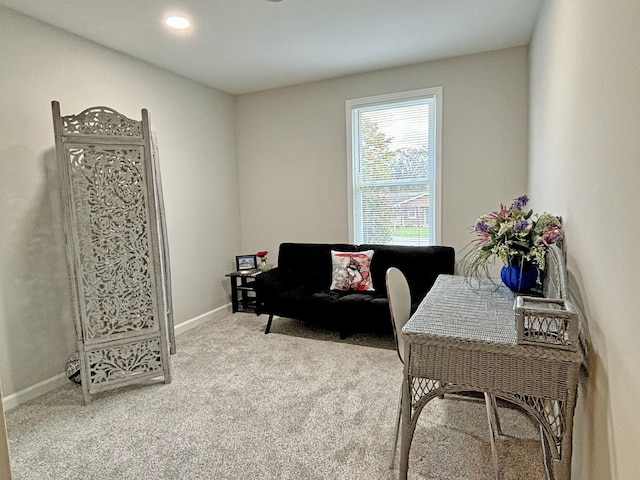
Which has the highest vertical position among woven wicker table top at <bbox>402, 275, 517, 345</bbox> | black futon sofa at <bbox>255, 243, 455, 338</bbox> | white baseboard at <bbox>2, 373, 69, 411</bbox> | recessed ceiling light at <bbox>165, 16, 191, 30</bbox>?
recessed ceiling light at <bbox>165, 16, 191, 30</bbox>

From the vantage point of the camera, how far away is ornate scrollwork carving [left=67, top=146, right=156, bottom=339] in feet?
8.24

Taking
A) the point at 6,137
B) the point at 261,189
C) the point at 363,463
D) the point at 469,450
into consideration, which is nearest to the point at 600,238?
the point at 469,450

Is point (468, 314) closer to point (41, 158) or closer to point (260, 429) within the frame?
point (260, 429)

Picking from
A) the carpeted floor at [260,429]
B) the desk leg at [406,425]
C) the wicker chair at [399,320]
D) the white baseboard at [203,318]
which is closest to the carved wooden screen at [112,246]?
the carpeted floor at [260,429]

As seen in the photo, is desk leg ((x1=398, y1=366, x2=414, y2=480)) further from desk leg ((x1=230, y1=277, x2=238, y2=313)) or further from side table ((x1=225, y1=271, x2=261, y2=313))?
desk leg ((x1=230, y1=277, x2=238, y2=313))

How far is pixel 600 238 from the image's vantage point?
1.29 metres

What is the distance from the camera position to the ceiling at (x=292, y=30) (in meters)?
2.52

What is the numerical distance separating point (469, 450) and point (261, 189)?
352 cm

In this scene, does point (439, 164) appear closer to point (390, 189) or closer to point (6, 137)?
point (390, 189)

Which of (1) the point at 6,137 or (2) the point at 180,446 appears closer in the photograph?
(2) the point at 180,446

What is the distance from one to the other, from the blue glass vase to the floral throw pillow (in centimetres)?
180

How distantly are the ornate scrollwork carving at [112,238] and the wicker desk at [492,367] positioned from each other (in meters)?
2.01

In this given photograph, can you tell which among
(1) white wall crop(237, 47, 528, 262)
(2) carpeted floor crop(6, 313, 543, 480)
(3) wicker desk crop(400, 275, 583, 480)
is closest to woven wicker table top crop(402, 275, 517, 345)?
(3) wicker desk crop(400, 275, 583, 480)

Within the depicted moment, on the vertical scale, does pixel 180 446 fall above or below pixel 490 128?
below
